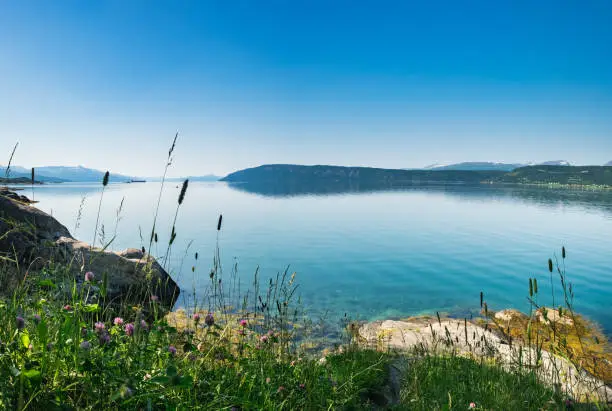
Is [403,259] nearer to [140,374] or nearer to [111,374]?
[140,374]

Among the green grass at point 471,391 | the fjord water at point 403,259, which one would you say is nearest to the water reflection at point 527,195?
the fjord water at point 403,259

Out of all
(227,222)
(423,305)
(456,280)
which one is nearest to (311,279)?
(423,305)

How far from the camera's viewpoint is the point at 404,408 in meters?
4.77

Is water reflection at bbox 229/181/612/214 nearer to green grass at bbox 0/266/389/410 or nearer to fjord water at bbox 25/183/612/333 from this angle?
fjord water at bbox 25/183/612/333

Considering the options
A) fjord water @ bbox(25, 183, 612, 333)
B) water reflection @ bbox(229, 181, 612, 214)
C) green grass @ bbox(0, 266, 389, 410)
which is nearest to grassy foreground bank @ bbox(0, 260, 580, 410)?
green grass @ bbox(0, 266, 389, 410)

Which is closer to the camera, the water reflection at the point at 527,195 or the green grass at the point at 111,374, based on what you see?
the green grass at the point at 111,374

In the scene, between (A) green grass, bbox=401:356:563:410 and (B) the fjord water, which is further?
(B) the fjord water

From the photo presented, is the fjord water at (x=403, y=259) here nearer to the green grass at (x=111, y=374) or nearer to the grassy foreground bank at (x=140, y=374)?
the grassy foreground bank at (x=140, y=374)

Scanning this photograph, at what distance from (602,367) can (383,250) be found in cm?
2058

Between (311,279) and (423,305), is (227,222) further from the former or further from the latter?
(423,305)

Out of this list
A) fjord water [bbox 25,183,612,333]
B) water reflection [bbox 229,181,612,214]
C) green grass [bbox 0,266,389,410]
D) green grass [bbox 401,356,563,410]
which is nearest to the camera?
green grass [bbox 0,266,389,410]

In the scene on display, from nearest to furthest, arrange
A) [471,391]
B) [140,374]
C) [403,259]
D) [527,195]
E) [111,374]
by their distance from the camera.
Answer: [111,374]
[140,374]
[471,391]
[403,259]
[527,195]

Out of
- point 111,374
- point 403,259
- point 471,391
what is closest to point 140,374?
point 111,374

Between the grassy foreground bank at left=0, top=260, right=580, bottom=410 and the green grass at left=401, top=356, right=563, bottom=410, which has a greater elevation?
the grassy foreground bank at left=0, top=260, right=580, bottom=410
